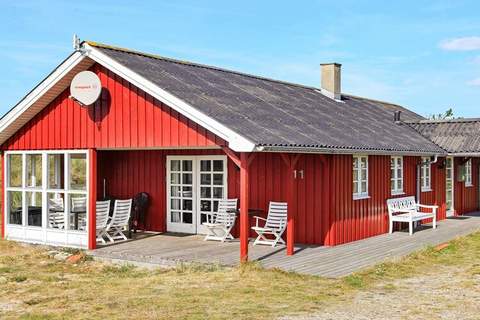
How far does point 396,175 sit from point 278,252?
5.77 meters

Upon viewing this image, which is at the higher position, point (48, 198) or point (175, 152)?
point (175, 152)

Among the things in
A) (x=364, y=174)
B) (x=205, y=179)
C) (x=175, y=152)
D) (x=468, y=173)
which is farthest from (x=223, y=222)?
(x=468, y=173)

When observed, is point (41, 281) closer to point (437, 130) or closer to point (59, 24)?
point (59, 24)

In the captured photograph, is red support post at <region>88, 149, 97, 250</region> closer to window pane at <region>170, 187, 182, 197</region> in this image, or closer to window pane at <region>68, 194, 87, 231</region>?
window pane at <region>68, 194, 87, 231</region>

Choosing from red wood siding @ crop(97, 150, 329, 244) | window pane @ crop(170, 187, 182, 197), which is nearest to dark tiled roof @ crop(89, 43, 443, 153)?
red wood siding @ crop(97, 150, 329, 244)

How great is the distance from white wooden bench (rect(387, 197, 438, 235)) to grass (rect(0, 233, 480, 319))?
289 cm

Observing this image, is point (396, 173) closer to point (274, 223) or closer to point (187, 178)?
point (274, 223)

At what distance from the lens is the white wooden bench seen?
15.1 meters

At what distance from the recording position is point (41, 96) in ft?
43.8

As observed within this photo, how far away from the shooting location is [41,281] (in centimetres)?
1011

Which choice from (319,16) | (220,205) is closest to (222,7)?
(319,16)

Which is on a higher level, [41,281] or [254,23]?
[254,23]

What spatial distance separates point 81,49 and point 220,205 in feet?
15.2

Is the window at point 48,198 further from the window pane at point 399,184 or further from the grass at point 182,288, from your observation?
Answer: the window pane at point 399,184
